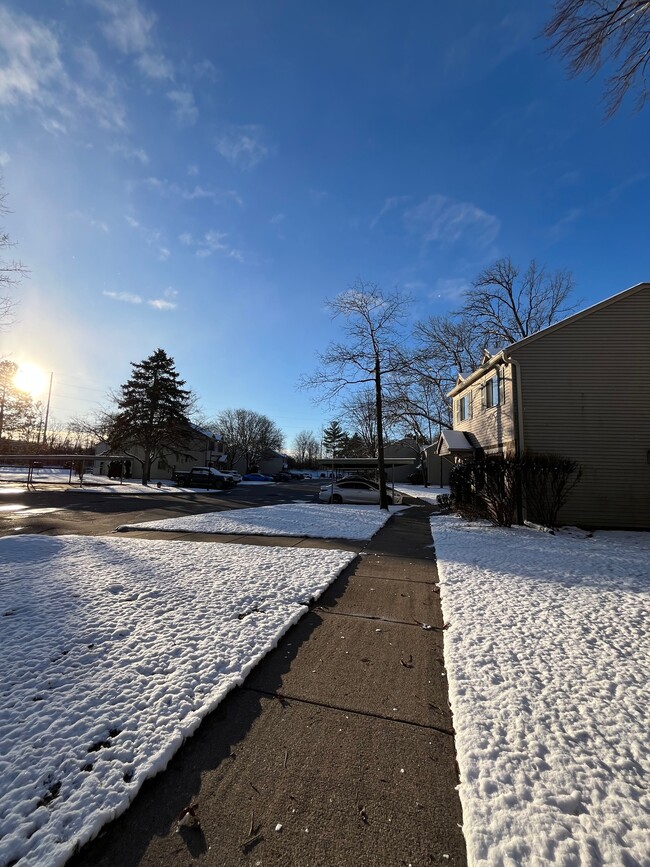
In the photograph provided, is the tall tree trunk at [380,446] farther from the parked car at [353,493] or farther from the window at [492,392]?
the window at [492,392]

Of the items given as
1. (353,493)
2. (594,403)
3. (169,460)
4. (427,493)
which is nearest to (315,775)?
(594,403)

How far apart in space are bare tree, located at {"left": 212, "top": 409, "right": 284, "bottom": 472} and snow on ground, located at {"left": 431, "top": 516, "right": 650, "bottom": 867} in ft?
180

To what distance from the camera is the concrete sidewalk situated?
1682 millimetres

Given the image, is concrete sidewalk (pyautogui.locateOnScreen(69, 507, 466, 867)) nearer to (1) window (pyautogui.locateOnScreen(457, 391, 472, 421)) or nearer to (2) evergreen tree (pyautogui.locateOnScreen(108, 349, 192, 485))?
(1) window (pyautogui.locateOnScreen(457, 391, 472, 421))

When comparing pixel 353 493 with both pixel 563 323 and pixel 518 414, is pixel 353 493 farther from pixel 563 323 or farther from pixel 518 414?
pixel 563 323

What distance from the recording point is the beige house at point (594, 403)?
11.6 m

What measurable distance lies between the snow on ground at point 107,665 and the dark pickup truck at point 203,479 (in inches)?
1019

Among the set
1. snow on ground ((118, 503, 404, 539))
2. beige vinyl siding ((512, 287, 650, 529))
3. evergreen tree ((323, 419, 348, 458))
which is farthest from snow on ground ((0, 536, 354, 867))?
evergreen tree ((323, 419, 348, 458))

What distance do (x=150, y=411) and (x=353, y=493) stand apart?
20066 mm

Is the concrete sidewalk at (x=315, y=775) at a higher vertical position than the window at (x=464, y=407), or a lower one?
lower

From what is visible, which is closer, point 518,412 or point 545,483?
point 545,483

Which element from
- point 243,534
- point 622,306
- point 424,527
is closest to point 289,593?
point 243,534

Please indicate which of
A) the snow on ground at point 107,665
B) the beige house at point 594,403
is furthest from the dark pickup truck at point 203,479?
the snow on ground at point 107,665

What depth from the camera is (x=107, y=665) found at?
3.04m
